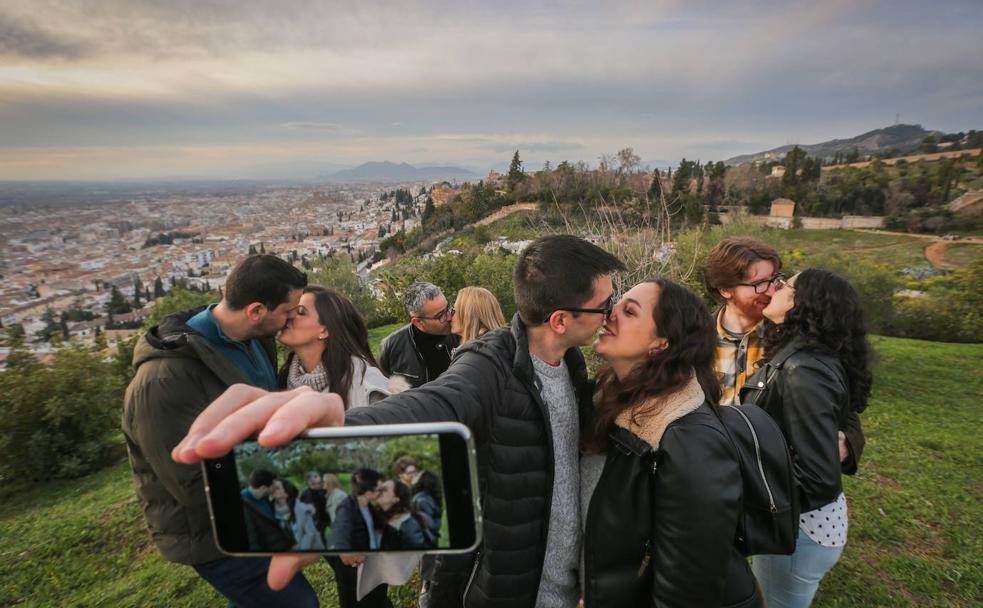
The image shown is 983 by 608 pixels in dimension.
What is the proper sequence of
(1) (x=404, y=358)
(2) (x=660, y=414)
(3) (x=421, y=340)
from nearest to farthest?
(2) (x=660, y=414) → (1) (x=404, y=358) → (3) (x=421, y=340)

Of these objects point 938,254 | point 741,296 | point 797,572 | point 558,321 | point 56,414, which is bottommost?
point 938,254

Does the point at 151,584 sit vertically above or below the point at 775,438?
below

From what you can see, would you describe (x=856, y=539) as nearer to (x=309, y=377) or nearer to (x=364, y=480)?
(x=309, y=377)

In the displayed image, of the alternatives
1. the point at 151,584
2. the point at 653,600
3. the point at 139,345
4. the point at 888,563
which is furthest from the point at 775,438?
the point at 151,584

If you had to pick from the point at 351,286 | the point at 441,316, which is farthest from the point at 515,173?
the point at 441,316

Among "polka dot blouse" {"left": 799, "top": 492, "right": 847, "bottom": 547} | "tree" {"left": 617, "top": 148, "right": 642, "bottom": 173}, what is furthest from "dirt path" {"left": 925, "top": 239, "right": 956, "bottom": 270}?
"polka dot blouse" {"left": 799, "top": 492, "right": 847, "bottom": 547}

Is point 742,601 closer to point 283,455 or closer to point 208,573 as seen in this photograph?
point 283,455
